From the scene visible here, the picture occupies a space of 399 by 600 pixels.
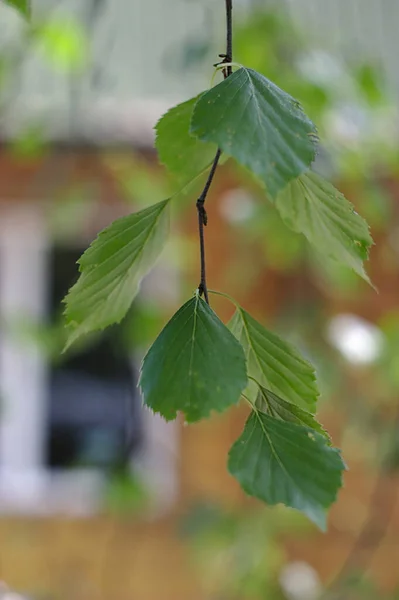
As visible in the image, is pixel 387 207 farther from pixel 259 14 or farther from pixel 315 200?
pixel 315 200

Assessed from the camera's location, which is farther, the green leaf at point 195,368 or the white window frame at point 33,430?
the white window frame at point 33,430

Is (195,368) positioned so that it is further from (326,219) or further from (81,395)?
(81,395)

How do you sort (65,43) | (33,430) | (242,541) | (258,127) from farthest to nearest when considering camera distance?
(33,430), (242,541), (65,43), (258,127)

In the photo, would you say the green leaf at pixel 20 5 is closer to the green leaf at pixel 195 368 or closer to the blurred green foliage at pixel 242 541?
the green leaf at pixel 195 368

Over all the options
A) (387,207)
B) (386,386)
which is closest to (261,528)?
(386,386)

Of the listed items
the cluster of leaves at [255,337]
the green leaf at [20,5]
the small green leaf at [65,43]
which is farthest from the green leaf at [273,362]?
the small green leaf at [65,43]

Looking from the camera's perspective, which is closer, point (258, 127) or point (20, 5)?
point (258, 127)

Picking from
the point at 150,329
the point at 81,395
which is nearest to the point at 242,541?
the point at 150,329
